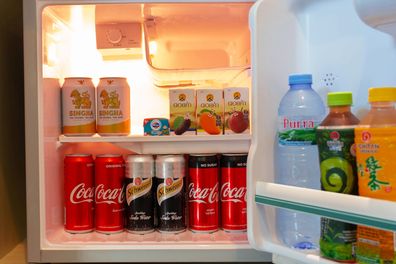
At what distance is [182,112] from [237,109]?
17 centimetres

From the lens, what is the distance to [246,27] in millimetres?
1497

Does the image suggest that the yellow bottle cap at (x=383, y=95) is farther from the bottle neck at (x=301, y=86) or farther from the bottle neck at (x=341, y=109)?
the bottle neck at (x=301, y=86)

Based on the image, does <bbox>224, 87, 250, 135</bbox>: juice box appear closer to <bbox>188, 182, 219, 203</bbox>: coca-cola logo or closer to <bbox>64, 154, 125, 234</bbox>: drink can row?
<bbox>188, 182, 219, 203</bbox>: coca-cola logo

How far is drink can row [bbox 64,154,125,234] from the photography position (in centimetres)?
129

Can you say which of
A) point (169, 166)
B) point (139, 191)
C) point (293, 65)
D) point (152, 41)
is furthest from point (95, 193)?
point (293, 65)

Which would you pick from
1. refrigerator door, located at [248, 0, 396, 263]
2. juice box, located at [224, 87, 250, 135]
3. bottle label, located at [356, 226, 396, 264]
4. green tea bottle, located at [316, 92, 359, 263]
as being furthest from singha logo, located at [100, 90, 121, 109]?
bottle label, located at [356, 226, 396, 264]

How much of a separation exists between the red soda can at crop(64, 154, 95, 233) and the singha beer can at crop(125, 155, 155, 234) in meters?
0.12

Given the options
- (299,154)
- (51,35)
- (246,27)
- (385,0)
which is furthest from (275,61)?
(51,35)

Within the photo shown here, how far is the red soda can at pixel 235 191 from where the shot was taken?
1.30 m

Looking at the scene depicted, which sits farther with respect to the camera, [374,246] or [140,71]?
[140,71]

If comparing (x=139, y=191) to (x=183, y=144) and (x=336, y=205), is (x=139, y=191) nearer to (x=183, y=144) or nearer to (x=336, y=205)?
(x=183, y=144)

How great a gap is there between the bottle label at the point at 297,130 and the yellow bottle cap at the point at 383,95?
157 mm

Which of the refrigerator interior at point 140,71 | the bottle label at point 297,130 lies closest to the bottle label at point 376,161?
the bottle label at point 297,130

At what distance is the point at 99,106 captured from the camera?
131cm
